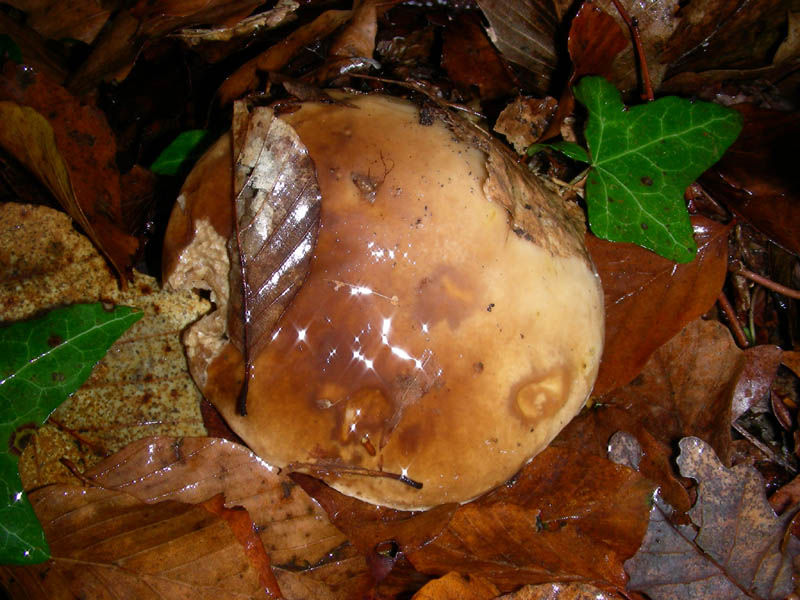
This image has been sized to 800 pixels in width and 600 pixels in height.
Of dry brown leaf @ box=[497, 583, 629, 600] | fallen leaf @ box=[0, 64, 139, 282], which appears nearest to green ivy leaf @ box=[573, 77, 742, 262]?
A: dry brown leaf @ box=[497, 583, 629, 600]

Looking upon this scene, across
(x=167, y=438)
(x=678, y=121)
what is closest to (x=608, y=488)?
(x=678, y=121)

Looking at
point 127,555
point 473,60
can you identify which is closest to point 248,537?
point 127,555

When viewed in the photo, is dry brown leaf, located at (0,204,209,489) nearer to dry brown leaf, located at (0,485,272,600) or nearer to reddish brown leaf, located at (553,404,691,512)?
dry brown leaf, located at (0,485,272,600)

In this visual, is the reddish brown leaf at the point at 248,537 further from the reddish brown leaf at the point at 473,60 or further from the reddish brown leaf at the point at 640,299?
the reddish brown leaf at the point at 473,60

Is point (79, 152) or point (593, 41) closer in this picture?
point (79, 152)

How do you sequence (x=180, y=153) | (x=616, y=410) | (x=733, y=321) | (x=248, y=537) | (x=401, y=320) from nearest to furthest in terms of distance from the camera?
(x=401, y=320) → (x=248, y=537) → (x=180, y=153) → (x=616, y=410) → (x=733, y=321)

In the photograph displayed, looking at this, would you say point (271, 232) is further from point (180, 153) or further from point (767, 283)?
point (767, 283)

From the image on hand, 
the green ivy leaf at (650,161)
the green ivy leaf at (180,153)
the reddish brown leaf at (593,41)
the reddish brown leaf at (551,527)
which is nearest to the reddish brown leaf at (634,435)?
the reddish brown leaf at (551,527)
